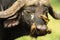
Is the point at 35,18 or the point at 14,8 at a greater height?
the point at 14,8

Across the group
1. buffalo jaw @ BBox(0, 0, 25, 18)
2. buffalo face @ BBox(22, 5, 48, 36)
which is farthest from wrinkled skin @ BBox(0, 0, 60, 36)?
buffalo jaw @ BBox(0, 0, 25, 18)

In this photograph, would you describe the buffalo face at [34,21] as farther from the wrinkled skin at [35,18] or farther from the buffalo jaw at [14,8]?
the buffalo jaw at [14,8]

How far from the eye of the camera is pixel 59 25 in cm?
1337

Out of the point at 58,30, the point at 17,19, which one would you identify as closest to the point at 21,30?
the point at 17,19

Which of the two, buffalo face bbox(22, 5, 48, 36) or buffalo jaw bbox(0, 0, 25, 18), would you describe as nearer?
buffalo face bbox(22, 5, 48, 36)

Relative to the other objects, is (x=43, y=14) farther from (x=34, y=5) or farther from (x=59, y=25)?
(x=59, y=25)

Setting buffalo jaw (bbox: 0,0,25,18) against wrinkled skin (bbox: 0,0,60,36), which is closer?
wrinkled skin (bbox: 0,0,60,36)

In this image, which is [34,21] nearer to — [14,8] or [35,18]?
[35,18]

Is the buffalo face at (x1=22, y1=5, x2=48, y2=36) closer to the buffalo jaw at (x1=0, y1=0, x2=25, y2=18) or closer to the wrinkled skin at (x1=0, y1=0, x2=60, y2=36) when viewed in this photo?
the wrinkled skin at (x1=0, y1=0, x2=60, y2=36)

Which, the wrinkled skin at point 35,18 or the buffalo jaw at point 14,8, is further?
the buffalo jaw at point 14,8

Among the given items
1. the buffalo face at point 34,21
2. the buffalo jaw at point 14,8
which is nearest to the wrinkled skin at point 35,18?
the buffalo face at point 34,21

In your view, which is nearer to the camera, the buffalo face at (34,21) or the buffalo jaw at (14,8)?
the buffalo face at (34,21)

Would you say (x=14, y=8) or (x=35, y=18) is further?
(x=14, y=8)

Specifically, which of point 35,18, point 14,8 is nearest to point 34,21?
point 35,18
